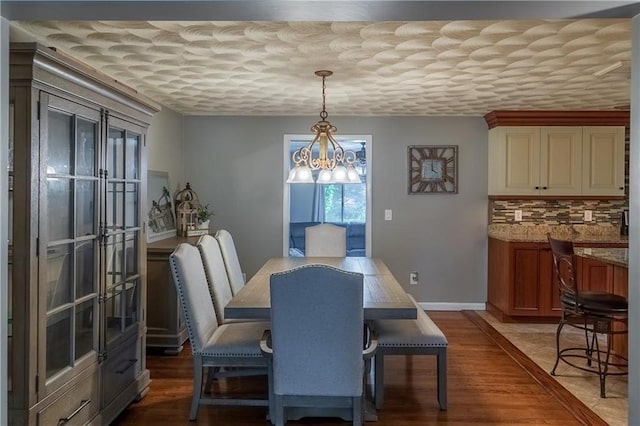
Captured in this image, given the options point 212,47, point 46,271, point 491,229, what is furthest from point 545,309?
point 46,271

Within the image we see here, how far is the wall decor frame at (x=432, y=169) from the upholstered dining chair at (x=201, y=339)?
3094mm

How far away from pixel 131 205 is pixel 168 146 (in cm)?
214

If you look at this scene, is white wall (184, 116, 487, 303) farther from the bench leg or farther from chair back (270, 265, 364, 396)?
chair back (270, 265, 364, 396)

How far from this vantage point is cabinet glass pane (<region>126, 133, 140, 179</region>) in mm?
2785

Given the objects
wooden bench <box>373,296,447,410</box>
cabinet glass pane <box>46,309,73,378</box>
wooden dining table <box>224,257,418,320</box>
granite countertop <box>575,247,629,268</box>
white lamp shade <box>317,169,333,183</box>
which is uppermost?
white lamp shade <box>317,169,333,183</box>

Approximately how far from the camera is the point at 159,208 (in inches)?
182

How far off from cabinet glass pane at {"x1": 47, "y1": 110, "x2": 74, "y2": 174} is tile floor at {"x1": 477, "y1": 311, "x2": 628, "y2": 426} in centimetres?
322

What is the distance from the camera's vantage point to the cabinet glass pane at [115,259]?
2.54 meters

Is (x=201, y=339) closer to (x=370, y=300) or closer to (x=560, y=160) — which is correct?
(x=370, y=300)

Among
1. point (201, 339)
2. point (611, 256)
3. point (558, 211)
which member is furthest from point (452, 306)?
point (201, 339)

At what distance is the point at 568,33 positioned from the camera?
2.68 m

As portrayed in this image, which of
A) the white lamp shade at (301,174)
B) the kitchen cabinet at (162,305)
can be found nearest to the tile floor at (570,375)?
the white lamp shade at (301,174)

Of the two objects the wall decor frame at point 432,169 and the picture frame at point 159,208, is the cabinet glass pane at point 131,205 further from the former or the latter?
the wall decor frame at point 432,169

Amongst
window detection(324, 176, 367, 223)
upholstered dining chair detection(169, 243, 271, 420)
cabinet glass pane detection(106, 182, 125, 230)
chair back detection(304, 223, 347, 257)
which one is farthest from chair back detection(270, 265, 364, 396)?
window detection(324, 176, 367, 223)
